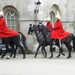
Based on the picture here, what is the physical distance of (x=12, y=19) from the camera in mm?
24891

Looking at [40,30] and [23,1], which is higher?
[23,1]

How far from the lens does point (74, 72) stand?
43.6 ft

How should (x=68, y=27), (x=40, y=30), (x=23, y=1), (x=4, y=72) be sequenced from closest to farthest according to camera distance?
(x=4, y=72), (x=40, y=30), (x=23, y=1), (x=68, y=27)

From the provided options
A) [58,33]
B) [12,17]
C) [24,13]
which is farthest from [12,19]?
[58,33]

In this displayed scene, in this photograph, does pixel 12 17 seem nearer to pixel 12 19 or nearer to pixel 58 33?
pixel 12 19

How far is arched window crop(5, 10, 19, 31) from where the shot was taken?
81.7 ft

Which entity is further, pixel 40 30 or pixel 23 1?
pixel 23 1

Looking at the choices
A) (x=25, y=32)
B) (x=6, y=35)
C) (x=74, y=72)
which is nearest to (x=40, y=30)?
(x=6, y=35)

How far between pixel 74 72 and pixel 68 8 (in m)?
14.8

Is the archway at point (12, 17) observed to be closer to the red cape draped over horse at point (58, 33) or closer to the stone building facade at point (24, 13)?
the stone building facade at point (24, 13)

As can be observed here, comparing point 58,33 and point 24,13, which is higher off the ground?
point 24,13

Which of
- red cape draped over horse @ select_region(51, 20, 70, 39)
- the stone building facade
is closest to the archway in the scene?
the stone building facade

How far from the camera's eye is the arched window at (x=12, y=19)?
24.9 metres

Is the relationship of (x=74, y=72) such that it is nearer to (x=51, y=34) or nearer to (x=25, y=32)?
(x=51, y=34)
